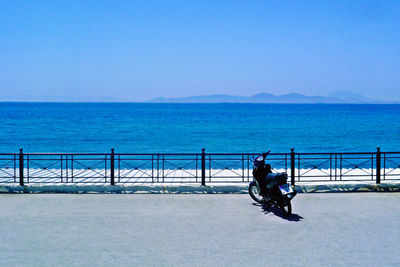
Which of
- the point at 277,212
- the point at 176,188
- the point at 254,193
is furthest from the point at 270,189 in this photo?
the point at 176,188

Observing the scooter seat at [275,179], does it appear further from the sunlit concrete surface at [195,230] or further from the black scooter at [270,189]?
the sunlit concrete surface at [195,230]

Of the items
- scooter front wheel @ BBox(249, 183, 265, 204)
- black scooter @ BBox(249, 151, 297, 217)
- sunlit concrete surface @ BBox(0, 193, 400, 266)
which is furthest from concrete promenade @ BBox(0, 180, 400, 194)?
black scooter @ BBox(249, 151, 297, 217)

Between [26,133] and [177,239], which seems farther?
[26,133]

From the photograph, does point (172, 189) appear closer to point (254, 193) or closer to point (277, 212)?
point (254, 193)

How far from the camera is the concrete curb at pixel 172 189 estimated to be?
35.4 ft

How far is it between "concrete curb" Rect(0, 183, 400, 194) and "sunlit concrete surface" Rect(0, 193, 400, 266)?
0.91ft

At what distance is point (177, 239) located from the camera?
7.08 meters

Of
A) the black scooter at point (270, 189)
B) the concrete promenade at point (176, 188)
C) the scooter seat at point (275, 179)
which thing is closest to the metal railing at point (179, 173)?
the concrete promenade at point (176, 188)

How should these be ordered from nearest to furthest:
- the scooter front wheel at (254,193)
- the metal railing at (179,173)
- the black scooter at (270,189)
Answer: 1. the black scooter at (270,189)
2. the scooter front wheel at (254,193)
3. the metal railing at (179,173)

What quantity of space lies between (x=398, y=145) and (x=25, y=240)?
50064 millimetres

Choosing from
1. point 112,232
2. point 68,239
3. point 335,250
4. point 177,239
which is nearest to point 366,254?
point 335,250

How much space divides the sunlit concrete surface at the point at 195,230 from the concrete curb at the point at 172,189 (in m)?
0.28

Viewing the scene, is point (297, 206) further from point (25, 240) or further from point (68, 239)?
point (25, 240)

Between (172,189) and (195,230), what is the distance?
3344 millimetres
